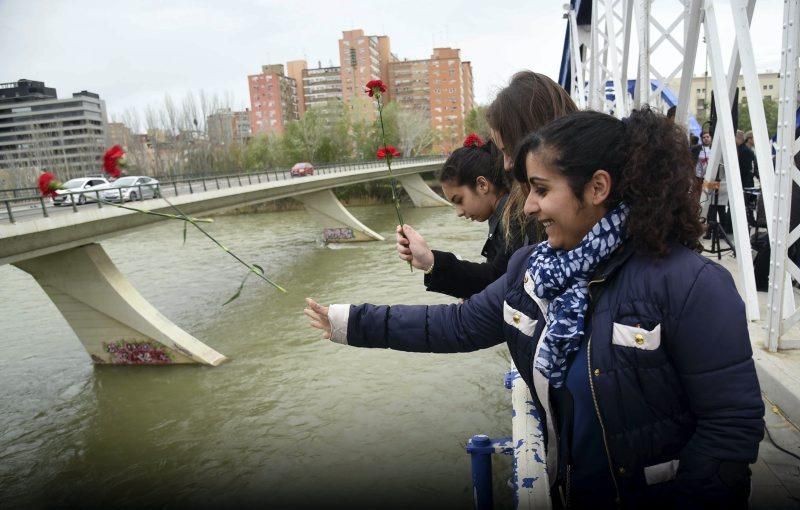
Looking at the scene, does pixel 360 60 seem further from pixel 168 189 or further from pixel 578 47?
pixel 168 189

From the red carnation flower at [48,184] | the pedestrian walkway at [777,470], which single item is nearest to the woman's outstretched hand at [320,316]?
the red carnation flower at [48,184]

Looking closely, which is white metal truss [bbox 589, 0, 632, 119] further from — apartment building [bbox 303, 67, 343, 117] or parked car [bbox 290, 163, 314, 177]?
apartment building [bbox 303, 67, 343, 117]

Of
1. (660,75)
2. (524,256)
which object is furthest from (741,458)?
(660,75)

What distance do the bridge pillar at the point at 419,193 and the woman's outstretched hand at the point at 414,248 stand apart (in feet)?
113

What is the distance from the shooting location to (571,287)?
138 cm

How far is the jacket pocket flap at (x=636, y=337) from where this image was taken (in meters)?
1.27

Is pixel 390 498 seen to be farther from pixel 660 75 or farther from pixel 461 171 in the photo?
pixel 660 75

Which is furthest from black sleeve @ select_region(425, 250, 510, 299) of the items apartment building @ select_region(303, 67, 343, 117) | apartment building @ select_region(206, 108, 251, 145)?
apartment building @ select_region(303, 67, 343, 117)

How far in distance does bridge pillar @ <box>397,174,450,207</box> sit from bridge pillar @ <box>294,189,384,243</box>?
12519 mm

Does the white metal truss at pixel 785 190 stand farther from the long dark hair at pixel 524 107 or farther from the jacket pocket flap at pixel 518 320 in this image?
the jacket pocket flap at pixel 518 320

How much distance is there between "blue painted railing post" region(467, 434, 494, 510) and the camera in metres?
1.75

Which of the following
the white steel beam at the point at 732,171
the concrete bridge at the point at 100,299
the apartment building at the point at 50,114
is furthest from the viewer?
the concrete bridge at the point at 100,299

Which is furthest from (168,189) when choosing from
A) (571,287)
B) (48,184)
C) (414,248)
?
(571,287)

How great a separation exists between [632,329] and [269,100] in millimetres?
80023
